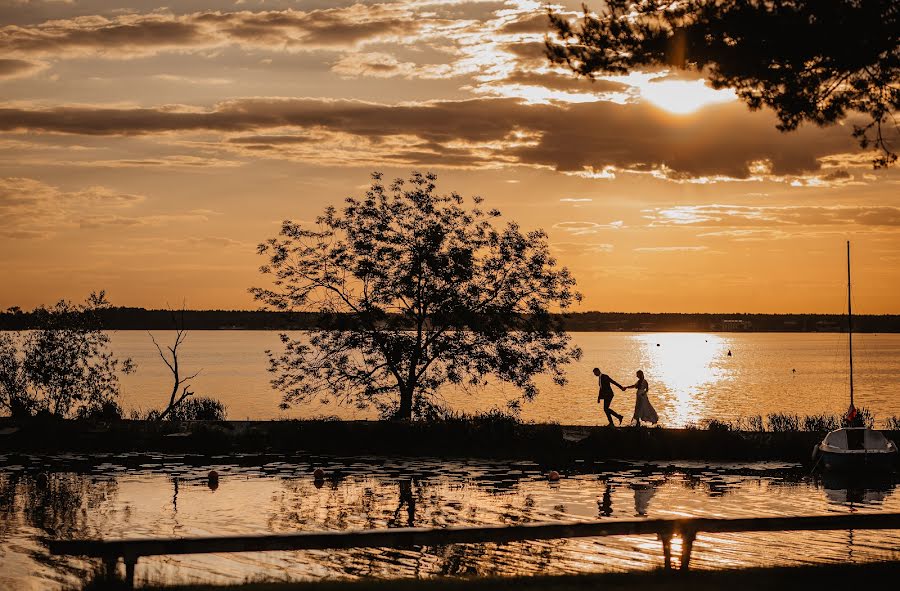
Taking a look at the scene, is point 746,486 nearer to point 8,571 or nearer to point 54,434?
point 8,571

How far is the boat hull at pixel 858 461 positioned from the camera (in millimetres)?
31375

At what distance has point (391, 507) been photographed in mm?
24562

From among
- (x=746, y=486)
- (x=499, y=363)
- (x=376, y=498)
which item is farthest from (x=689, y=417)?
(x=376, y=498)

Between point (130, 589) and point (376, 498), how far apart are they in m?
13.0

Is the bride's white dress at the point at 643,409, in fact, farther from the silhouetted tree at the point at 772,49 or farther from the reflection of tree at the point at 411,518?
the silhouetted tree at the point at 772,49

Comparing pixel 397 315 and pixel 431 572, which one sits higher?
pixel 397 315

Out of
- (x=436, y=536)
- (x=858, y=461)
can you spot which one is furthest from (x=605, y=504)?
(x=436, y=536)

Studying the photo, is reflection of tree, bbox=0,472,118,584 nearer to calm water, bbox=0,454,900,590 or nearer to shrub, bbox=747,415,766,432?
calm water, bbox=0,454,900,590

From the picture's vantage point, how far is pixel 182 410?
44812 mm

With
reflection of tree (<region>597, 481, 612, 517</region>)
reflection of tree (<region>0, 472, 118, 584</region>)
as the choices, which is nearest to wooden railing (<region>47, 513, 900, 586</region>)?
reflection of tree (<region>0, 472, 118, 584</region>)

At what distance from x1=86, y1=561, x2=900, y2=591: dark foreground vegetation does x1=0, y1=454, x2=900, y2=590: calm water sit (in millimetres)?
1996

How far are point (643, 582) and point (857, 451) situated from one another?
66.4ft

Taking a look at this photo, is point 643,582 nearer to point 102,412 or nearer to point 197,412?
point 102,412

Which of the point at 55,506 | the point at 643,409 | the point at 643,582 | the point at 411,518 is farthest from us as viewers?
the point at 643,409
